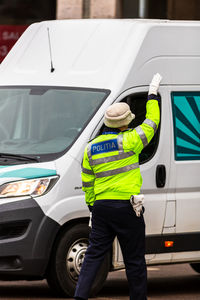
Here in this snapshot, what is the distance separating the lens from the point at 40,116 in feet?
35.8

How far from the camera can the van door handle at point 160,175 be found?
11.0 m

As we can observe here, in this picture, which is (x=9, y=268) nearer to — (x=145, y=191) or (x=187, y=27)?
(x=145, y=191)

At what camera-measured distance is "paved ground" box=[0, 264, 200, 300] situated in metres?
11.0

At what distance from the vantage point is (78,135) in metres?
10.6

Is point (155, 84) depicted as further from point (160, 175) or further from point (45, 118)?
point (45, 118)

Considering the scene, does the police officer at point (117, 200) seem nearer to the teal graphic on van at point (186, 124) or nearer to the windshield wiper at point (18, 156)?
the windshield wiper at point (18, 156)

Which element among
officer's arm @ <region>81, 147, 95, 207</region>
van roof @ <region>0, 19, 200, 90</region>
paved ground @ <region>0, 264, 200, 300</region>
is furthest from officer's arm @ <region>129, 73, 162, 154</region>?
paved ground @ <region>0, 264, 200, 300</region>

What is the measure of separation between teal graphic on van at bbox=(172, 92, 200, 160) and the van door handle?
0.77 feet

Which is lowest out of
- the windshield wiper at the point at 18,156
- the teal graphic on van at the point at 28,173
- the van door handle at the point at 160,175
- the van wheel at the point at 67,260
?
the van wheel at the point at 67,260

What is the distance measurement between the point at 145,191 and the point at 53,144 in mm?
957

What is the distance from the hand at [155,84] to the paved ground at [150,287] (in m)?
1.99

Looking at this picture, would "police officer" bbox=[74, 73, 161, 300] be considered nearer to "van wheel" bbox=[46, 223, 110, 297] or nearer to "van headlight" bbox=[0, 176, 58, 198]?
"van headlight" bbox=[0, 176, 58, 198]

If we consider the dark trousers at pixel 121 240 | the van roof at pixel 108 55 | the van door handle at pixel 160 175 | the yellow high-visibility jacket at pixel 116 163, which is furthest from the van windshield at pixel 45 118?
the dark trousers at pixel 121 240

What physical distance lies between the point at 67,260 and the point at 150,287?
1594mm
